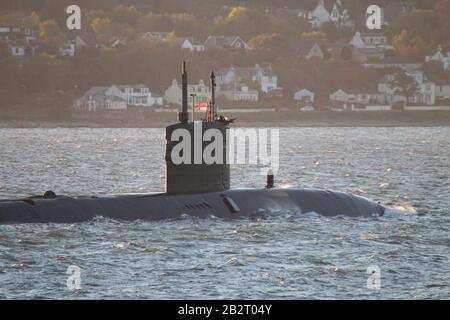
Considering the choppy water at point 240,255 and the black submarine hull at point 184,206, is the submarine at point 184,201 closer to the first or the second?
the black submarine hull at point 184,206

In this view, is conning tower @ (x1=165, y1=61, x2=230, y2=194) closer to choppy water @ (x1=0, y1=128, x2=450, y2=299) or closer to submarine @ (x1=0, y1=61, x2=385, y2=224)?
submarine @ (x1=0, y1=61, x2=385, y2=224)

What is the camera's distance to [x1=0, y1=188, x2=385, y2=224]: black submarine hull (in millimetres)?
48969

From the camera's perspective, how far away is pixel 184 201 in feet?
168

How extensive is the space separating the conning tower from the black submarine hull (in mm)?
456

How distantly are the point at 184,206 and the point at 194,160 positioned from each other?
1.80 metres

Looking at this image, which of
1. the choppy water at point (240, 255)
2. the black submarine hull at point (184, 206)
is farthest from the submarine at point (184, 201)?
the choppy water at point (240, 255)

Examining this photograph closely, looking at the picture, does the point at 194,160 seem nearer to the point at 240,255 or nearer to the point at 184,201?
the point at 184,201

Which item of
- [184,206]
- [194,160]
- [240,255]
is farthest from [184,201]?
[240,255]
